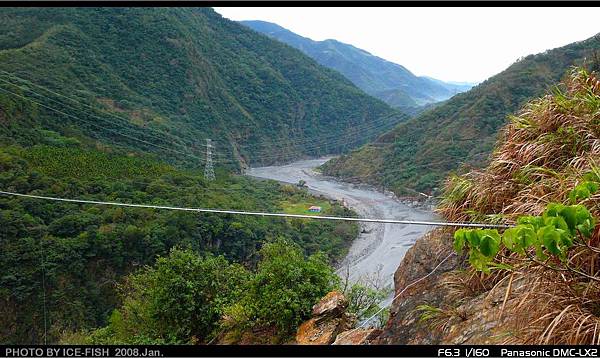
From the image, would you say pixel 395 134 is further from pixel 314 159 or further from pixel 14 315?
pixel 14 315

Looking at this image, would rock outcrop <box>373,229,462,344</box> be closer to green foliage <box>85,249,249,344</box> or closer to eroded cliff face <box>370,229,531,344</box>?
eroded cliff face <box>370,229,531,344</box>

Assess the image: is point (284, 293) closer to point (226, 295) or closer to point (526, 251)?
point (226, 295)

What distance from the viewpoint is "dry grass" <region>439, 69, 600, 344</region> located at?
164 centimetres

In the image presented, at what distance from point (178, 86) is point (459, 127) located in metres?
40.5

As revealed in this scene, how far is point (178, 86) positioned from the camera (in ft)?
197

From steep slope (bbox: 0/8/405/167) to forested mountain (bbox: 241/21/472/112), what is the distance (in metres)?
66.7

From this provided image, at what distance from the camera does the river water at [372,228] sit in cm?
2528

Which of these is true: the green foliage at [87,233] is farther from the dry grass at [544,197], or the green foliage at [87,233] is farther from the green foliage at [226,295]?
the dry grass at [544,197]

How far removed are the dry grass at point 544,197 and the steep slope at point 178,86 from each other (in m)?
30.1

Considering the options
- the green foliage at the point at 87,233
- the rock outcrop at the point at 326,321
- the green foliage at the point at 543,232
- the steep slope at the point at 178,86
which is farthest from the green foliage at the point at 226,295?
the steep slope at the point at 178,86

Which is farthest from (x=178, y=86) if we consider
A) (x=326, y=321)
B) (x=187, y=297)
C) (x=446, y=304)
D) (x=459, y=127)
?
(x=446, y=304)

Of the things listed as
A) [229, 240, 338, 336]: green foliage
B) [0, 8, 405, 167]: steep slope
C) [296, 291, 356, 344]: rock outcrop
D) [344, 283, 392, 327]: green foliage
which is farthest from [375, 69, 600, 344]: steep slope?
[0, 8, 405, 167]: steep slope

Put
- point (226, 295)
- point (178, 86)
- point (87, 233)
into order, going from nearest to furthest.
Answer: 1. point (226, 295)
2. point (87, 233)
3. point (178, 86)

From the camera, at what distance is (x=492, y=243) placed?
1245 mm
